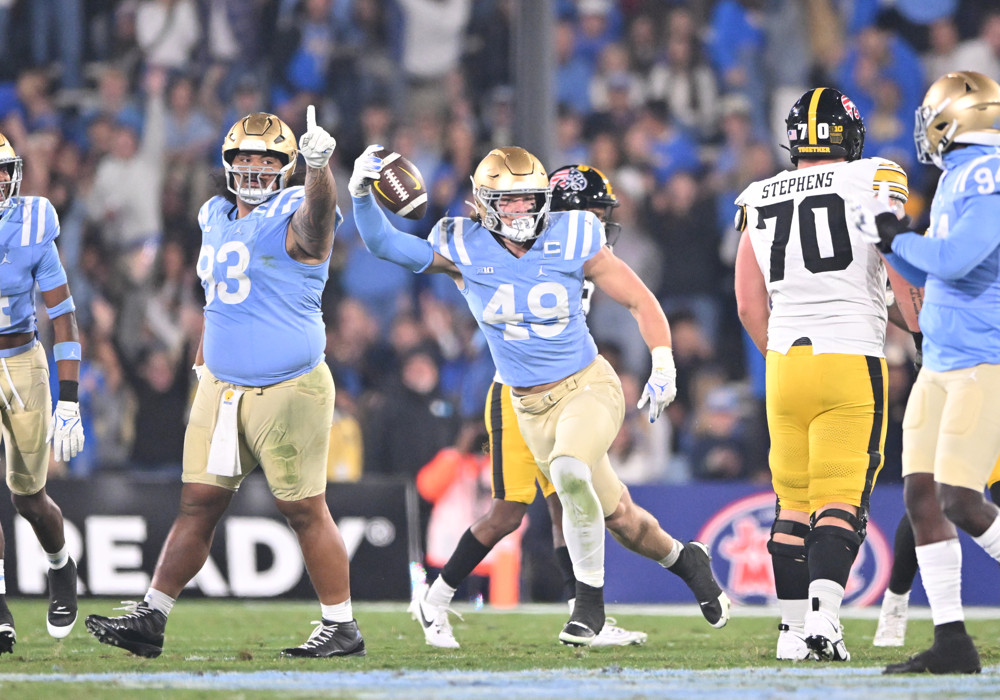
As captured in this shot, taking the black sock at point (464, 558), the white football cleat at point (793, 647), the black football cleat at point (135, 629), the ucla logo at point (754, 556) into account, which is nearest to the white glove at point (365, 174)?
the black sock at point (464, 558)

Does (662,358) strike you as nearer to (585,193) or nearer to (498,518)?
(498,518)

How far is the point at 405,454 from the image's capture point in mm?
9992

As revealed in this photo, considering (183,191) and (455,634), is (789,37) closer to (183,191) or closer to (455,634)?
(183,191)

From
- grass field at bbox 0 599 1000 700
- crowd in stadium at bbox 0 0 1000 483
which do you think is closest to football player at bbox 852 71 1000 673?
grass field at bbox 0 599 1000 700

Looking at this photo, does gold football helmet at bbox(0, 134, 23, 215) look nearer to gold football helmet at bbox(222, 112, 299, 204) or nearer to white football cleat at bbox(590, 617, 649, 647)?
gold football helmet at bbox(222, 112, 299, 204)

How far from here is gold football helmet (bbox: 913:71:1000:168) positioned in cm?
499

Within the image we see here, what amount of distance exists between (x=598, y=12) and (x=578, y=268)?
714cm

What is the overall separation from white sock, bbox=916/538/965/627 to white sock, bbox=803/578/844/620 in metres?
0.45

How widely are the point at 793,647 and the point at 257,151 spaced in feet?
9.22

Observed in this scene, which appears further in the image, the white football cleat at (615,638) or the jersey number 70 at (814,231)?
the white football cleat at (615,638)

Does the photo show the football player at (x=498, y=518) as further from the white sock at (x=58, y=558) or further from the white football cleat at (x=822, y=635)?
the white sock at (x=58, y=558)

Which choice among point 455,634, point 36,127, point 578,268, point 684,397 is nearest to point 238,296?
point 578,268

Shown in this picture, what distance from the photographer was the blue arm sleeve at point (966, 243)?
15.7 ft

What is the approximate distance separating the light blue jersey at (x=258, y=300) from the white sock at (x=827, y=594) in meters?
2.11
